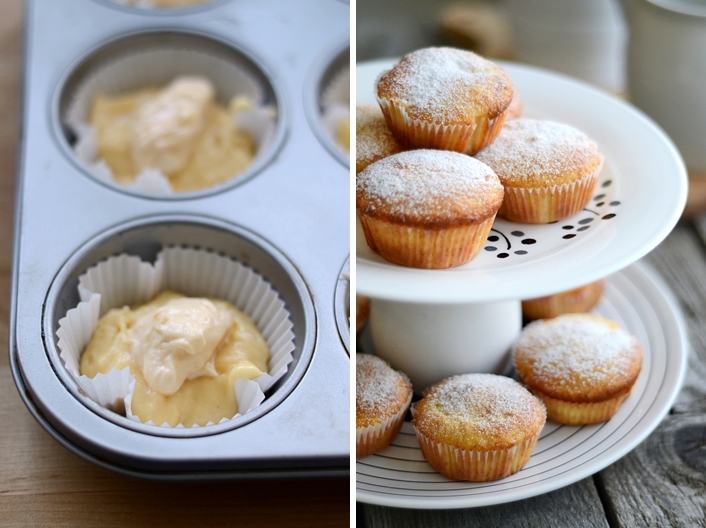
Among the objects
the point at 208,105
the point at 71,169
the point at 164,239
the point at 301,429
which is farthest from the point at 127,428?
the point at 208,105

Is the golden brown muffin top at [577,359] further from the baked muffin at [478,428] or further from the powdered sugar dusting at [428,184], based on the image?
the powdered sugar dusting at [428,184]

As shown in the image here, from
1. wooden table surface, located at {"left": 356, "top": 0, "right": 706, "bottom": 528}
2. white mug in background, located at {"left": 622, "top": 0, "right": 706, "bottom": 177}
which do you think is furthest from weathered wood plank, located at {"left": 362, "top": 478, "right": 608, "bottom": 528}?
white mug in background, located at {"left": 622, "top": 0, "right": 706, "bottom": 177}

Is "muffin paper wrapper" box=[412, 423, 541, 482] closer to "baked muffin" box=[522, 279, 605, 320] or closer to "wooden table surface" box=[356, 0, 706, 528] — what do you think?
"wooden table surface" box=[356, 0, 706, 528]

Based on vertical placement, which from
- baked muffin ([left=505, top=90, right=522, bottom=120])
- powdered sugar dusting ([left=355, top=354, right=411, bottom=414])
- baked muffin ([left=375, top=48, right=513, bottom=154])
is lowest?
powdered sugar dusting ([left=355, top=354, right=411, bottom=414])

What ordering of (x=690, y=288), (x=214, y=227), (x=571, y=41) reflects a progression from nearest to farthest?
(x=214, y=227), (x=690, y=288), (x=571, y=41)

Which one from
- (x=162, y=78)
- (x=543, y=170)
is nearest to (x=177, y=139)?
(x=162, y=78)

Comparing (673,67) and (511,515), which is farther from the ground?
(673,67)

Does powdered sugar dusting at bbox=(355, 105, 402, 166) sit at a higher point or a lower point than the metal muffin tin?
higher

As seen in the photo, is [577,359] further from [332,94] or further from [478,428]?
[332,94]
